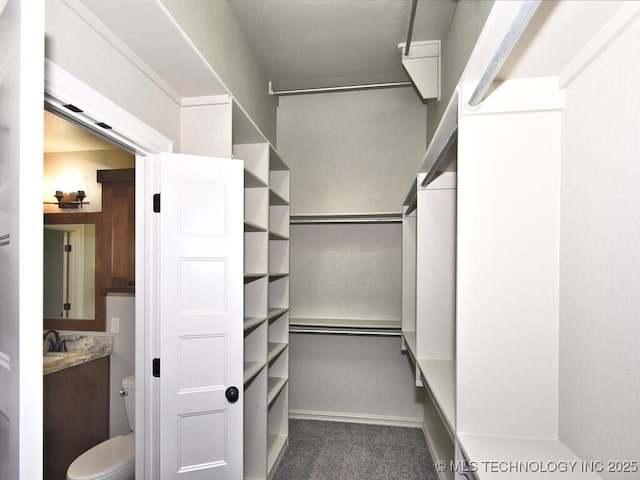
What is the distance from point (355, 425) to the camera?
120 inches

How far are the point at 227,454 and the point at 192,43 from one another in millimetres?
1936

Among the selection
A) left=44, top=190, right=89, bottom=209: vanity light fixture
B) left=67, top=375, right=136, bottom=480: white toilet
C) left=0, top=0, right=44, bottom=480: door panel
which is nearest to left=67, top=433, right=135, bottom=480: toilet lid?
left=67, top=375, right=136, bottom=480: white toilet

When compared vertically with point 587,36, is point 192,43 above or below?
above

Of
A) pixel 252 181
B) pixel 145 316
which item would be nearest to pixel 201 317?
pixel 145 316

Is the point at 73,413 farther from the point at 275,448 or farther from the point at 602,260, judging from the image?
the point at 602,260

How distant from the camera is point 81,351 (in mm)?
2650

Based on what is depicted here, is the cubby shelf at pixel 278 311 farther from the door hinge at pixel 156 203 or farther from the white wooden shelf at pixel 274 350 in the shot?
the door hinge at pixel 156 203

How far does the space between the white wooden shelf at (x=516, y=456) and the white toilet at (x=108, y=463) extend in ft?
6.64

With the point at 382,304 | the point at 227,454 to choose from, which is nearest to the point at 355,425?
the point at 382,304

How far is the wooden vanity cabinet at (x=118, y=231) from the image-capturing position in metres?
2.62

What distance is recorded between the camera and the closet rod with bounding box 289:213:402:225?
9.46 ft

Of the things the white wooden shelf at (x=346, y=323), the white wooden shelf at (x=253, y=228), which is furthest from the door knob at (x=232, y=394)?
the white wooden shelf at (x=346, y=323)

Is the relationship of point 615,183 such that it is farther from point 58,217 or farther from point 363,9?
point 58,217

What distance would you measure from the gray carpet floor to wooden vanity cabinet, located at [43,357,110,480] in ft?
4.78
